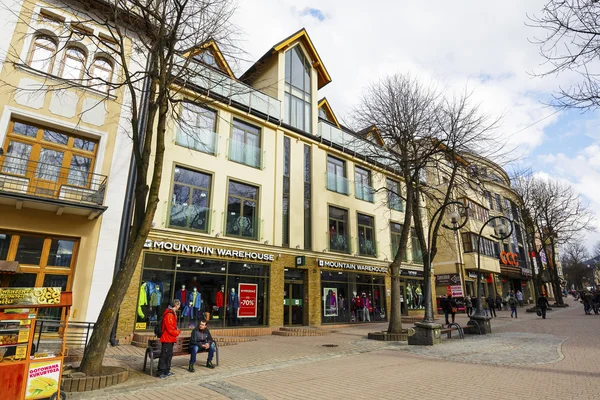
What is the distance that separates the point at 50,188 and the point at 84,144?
2064 millimetres

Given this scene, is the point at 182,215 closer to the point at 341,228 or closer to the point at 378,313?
the point at 341,228

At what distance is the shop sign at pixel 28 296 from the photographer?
518 cm

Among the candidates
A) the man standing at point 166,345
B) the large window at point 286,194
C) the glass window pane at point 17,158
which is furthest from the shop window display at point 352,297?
the glass window pane at point 17,158

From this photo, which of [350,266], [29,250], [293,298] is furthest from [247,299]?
[29,250]

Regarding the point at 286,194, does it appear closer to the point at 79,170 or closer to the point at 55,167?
the point at 79,170

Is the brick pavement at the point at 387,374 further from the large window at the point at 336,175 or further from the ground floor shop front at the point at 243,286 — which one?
the large window at the point at 336,175

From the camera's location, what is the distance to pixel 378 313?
2145cm

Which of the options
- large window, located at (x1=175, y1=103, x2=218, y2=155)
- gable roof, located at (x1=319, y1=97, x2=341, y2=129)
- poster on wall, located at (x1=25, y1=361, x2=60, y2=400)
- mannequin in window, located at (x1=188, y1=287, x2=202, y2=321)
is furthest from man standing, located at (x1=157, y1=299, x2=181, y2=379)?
gable roof, located at (x1=319, y1=97, x2=341, y2=129)

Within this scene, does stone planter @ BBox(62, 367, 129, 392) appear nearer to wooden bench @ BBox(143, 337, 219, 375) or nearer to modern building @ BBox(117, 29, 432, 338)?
wooden bench @ BBox(143, 337, 219, 375)

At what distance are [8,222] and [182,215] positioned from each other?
558cm

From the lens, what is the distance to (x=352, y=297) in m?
20.1

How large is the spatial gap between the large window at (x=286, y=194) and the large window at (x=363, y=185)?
557 centimetres

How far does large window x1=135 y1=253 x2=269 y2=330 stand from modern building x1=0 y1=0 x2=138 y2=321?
177 cm

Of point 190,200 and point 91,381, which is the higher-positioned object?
point 190,200
